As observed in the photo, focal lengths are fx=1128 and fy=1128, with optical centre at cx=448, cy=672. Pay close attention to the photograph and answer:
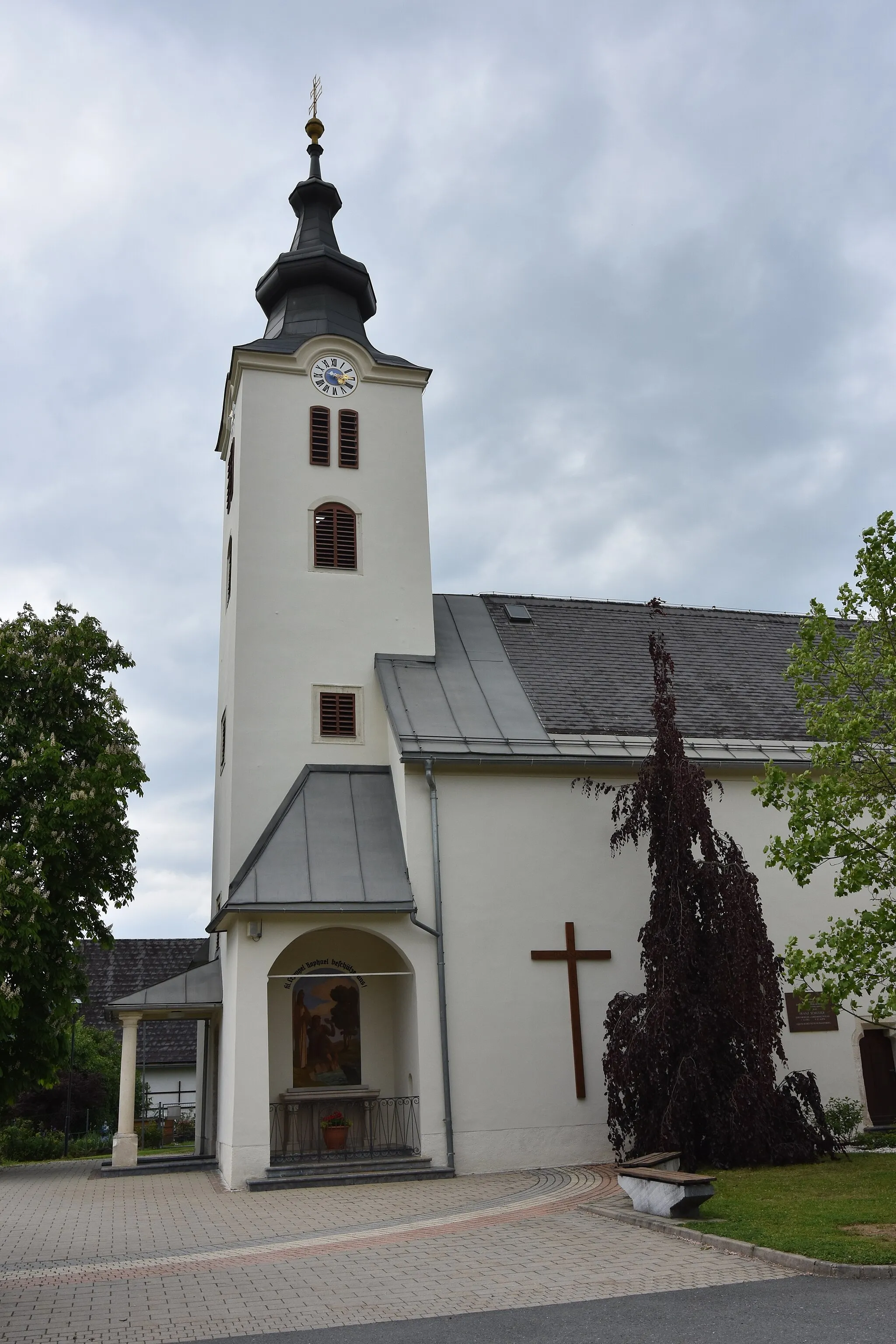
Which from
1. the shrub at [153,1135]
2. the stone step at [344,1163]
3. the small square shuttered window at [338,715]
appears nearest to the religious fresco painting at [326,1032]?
the stone step at [344,1163]

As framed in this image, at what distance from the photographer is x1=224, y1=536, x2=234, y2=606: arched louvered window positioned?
2011 centimetres

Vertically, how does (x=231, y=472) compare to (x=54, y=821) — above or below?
above

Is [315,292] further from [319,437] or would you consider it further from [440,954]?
[440,954]

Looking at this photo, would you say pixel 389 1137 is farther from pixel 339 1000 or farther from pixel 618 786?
pixel 618 786

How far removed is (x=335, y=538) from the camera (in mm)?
19750

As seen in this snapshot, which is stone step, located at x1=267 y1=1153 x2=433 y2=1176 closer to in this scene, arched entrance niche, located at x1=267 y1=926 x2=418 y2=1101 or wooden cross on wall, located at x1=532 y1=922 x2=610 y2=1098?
arched entrance niche, located at x1=267 y1=926 x2=418 y2=1101

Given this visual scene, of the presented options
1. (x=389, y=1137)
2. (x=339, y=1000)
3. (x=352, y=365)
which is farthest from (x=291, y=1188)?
(x=352, y=365)

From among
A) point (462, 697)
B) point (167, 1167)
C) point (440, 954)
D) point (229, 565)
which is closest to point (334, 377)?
point (229, 565)

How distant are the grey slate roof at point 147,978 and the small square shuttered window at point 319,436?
14.5m

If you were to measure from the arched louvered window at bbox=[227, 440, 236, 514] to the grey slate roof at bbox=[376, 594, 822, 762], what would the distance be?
4.36 m

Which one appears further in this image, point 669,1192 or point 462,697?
point 462,697

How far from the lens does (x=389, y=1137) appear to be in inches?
611

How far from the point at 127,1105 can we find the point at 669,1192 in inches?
420

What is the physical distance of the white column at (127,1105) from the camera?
57.3ft
